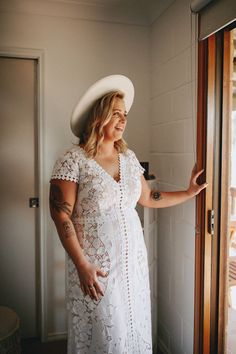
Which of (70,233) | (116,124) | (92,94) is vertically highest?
(92,94)

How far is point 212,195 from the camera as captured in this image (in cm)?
168

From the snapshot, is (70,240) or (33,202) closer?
(70,240)

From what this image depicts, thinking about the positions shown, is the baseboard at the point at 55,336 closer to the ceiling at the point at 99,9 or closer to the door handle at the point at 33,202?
the door handle at the point at 33,202

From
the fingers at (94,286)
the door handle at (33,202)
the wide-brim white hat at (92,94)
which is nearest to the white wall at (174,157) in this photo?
the wide-brim white hat at (92,94)

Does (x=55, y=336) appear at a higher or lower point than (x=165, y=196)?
lower

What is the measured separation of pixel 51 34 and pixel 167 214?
142 cm

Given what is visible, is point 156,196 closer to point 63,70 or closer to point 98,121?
point 98,121

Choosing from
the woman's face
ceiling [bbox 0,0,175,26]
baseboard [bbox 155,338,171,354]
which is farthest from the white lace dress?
ceiling [bbox 0,0,175,26]

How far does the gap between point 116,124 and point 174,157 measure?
58cm

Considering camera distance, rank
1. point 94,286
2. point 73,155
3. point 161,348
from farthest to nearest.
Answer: point 161,348, point 73,155, point 94,286

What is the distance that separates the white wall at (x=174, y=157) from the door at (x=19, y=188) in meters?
0.86

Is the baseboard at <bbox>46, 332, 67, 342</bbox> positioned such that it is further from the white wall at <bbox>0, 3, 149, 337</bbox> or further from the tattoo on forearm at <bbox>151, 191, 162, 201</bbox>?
the tattoo on forearm at <bbox>151, 191, 162, 201</bbox>

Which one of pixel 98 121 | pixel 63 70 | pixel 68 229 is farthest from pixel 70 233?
pixel 63 70

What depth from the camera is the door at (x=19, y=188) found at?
87.7 inches
